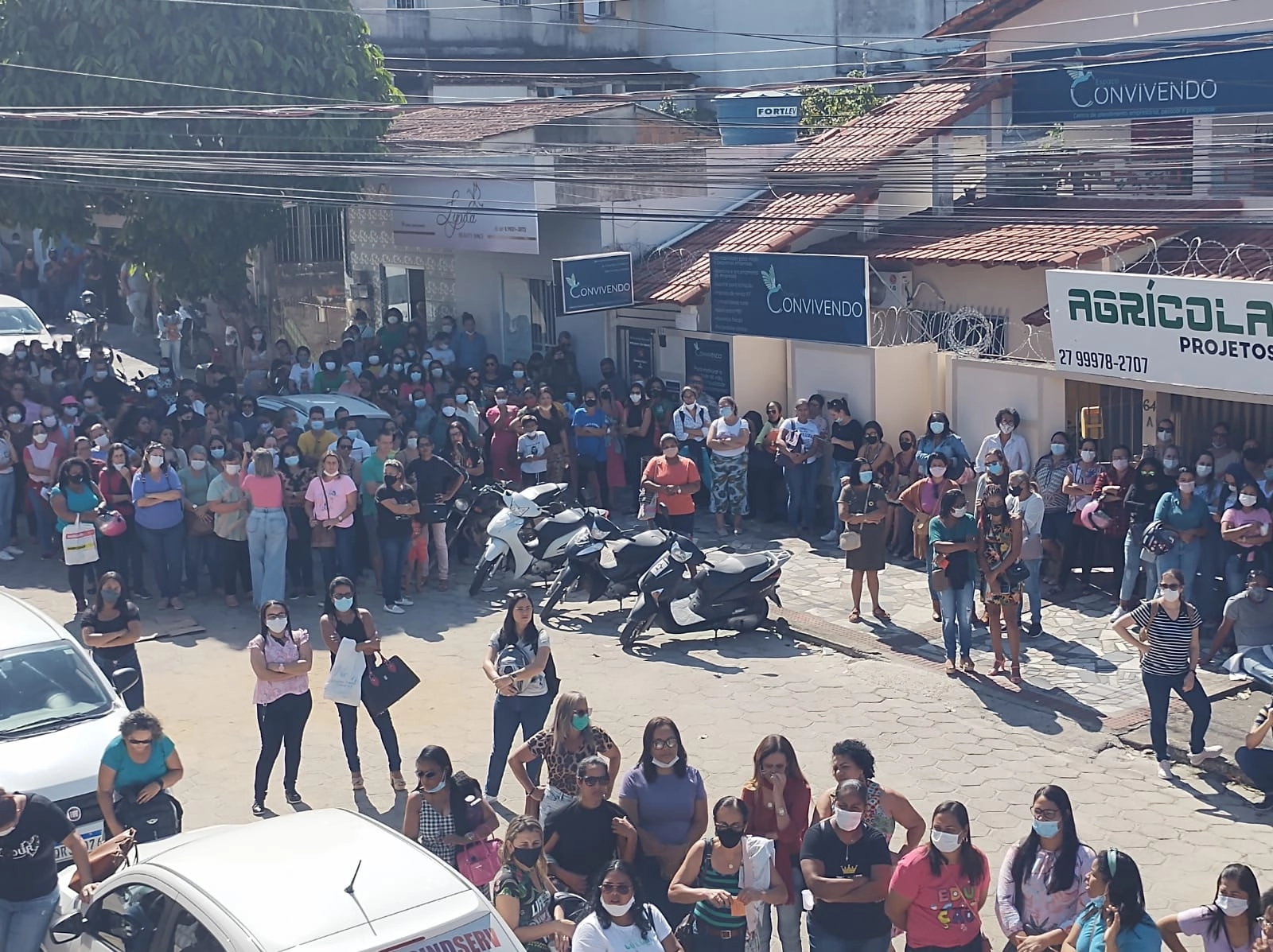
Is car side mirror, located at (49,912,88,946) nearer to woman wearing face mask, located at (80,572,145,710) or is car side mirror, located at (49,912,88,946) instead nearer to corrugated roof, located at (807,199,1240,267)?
woman wearing face mask, located at (80,572,145,710)

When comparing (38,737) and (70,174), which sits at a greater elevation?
(70,174)

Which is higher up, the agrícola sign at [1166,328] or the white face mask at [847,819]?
the agrícola sign at [1166,328]

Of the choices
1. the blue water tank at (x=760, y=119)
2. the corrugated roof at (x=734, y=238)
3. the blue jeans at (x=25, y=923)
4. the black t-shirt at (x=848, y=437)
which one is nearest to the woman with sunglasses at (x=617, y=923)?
the blue jeans at (x=25, y=923)

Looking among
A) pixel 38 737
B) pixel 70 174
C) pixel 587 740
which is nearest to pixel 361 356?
pixel 70 174

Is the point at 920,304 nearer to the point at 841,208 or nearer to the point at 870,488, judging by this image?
the point at 841,208

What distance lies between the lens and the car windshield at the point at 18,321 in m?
27.9

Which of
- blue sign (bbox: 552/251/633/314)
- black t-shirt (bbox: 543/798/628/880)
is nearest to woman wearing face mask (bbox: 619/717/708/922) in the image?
black t-shirt (bbox: 543/798/628/880)

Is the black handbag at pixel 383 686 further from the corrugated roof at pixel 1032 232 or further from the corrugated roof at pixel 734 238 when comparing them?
the corrugated roof at pixel 734 238

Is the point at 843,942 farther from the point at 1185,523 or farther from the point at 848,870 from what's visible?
the point at 1185,523

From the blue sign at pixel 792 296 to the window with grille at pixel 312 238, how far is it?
11.0 meters

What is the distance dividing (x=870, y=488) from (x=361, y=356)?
36.5 ft

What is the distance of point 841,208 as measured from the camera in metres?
20.1

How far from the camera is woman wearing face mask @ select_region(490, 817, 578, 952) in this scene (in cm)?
727

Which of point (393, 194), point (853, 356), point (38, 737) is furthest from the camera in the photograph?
point (393, 194)
